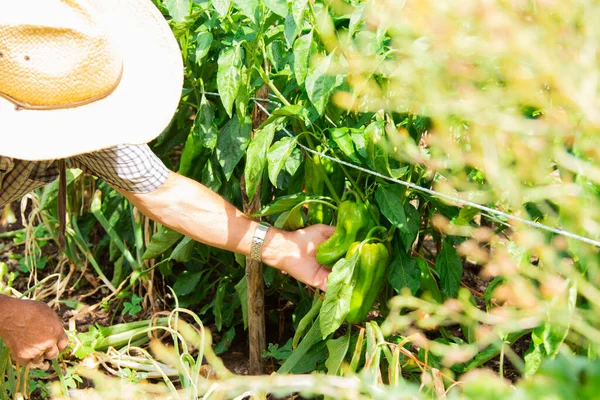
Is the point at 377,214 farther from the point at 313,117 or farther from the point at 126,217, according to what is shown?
the point at 126,217

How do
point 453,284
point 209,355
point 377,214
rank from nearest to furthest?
1. point 209,355
2. point 377,214
3. point 453,284

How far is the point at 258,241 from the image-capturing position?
1818 millimetres

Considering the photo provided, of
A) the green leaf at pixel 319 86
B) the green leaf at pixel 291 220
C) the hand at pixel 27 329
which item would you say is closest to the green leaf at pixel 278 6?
the green leaf at pixel 319 86

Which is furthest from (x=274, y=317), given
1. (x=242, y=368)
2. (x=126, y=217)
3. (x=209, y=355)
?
(x=209, y=355)

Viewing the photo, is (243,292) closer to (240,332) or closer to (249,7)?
(240,332)

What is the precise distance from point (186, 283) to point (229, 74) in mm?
981

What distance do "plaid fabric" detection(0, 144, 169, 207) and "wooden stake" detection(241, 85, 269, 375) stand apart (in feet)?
0.82

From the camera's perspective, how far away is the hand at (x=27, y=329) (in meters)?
1.72

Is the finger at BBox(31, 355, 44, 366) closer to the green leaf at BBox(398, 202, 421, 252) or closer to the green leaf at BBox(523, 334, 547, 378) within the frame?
the green leaf at BBox(398, 202, 421, 252)

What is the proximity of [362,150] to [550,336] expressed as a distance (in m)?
0.52

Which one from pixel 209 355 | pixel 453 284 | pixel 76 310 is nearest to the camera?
pixel 209 355

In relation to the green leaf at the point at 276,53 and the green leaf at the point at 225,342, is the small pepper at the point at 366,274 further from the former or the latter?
the green leaf at the point at 225,342

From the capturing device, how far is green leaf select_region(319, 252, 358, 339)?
164 centimetres

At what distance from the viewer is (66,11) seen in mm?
1408
